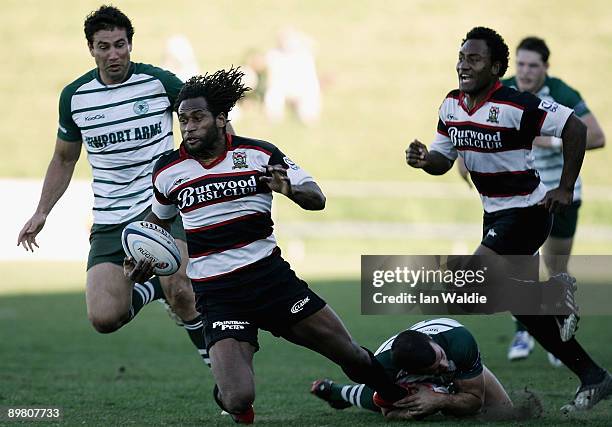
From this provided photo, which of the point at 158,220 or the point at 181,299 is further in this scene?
the point at 181,299

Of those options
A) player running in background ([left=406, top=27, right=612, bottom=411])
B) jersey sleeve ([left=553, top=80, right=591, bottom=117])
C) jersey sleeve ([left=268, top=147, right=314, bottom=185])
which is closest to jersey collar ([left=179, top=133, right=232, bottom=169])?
jersey sleeve ([left=268, top=147, right=314, bottom=185])

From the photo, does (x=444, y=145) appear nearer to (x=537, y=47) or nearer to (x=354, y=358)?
→ (x=354, y=358)

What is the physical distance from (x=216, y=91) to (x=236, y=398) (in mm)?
1733

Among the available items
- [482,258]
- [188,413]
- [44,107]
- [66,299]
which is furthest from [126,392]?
[44,107]

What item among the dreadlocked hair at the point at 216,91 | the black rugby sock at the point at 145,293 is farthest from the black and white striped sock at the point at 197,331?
the dreadlocked hair at the point at 216,91

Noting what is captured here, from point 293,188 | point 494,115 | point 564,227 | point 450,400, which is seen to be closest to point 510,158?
point 494,115

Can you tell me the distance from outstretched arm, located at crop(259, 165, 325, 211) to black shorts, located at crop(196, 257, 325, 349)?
532 millimetres

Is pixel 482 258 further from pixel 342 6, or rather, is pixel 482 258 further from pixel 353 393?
pixel 342 6

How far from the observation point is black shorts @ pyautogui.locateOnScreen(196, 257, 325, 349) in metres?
6.14

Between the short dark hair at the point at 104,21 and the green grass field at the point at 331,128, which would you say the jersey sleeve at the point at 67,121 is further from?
the green grass field at the point at 331,128

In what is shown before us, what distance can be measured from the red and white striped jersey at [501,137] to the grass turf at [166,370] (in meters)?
1.42

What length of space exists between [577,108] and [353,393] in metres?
3.66

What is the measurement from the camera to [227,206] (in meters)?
6.13

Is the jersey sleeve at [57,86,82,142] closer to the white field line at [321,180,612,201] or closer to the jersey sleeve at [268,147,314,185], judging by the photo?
the jersey sleeve at [268,147,314,185]
